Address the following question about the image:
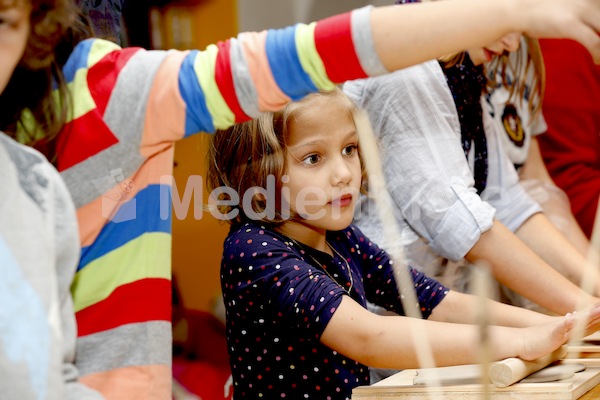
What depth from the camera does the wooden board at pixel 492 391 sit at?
78 cm

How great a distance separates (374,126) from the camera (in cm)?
Result: 120

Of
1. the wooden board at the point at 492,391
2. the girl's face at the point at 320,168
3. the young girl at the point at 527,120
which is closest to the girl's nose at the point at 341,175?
the girl's face at the point at 320,168

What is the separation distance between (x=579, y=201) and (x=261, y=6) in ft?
2.52

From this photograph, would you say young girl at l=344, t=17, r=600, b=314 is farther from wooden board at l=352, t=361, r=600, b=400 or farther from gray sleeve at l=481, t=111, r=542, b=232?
wooden board at l=352, t=361, r=600, b=400

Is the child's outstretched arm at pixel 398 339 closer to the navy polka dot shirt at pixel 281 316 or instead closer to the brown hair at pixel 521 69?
the navy polka dot shirt at pixel 281 316

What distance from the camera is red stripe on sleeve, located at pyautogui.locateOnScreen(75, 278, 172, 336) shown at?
67cm

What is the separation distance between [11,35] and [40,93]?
74 millimetres

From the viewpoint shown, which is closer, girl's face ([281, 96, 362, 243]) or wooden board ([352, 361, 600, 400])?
wooden board ([352, 361, 600, 400])

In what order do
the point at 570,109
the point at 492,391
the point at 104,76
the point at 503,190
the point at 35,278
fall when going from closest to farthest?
the point at 35,278
the point at 104,76
the point at 492,391
the point at 503,190
the point at 570,109

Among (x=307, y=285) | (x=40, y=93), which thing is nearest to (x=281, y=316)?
(x=307, y=285)

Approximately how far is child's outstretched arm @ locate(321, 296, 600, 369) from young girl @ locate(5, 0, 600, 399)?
248 millimetres

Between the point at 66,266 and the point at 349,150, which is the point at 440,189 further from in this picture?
the point at 66,266

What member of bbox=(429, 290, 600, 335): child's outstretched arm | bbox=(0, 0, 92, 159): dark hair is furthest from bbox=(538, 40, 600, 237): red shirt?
bbox=(0, 0, 92, 159): dark hair

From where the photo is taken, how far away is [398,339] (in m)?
0.89
